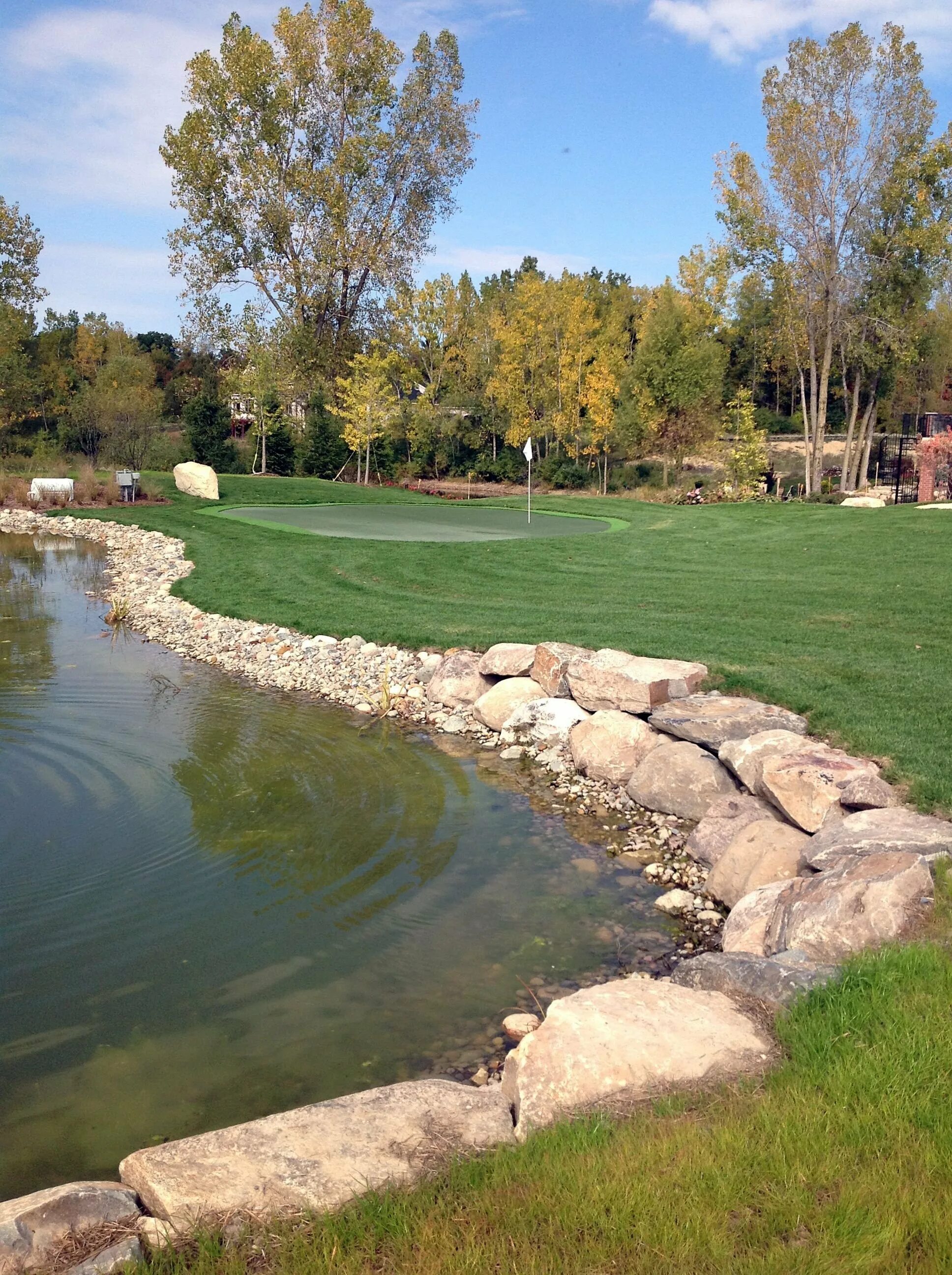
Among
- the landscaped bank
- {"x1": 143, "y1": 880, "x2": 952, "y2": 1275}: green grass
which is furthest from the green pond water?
{"x1": 143, "y1": 880, "x2": 952, "y2": 1275}: green grass

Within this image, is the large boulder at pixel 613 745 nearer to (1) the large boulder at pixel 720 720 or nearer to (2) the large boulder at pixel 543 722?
(1) the large boulder at pixel 720 720

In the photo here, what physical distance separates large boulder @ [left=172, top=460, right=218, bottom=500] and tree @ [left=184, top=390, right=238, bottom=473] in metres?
6.93

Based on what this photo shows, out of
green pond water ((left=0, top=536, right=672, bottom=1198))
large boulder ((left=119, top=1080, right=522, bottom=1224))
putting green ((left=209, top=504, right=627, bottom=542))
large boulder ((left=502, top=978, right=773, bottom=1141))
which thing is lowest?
green pond water ((left=0, top=536, right=672, bottom=1198))

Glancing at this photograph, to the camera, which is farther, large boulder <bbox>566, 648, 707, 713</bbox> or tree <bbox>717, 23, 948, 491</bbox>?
tree <bbox>717, 23, 948, 491</bbox>

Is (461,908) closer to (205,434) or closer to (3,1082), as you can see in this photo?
(3,1082)

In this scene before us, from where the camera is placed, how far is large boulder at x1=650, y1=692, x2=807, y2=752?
674 cm

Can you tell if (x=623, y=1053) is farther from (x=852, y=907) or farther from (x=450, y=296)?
(x=450, y=296)

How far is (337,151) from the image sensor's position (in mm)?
34219

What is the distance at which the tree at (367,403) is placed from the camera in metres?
31.9

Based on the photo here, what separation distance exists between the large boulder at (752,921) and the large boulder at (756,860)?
25 cm

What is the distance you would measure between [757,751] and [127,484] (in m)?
22.3

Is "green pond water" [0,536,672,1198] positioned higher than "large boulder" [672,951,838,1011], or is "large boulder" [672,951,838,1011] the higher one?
"large boulder" [672,951,838,1011]

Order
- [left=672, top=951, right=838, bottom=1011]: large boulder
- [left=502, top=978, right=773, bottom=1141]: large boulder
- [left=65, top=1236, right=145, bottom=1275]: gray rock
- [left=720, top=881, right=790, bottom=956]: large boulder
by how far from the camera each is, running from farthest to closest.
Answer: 1. [left=720, top=881, right=790, bottom=956]: large boulder
2. [left=672, top=951, right=838, bottom=1011]: large boulder
3. [left=502, top=978, right=773, bottom=1141]: large boulder
4. [left=65, top=1236, right=145, bottom=1275]: gray rock

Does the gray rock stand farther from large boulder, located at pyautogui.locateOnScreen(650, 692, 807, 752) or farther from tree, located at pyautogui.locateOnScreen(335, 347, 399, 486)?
tree, located at pyautogui.locateOnScreen(335, 347, 399, 486)
